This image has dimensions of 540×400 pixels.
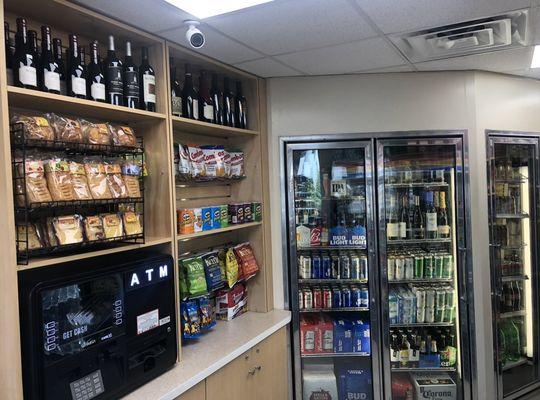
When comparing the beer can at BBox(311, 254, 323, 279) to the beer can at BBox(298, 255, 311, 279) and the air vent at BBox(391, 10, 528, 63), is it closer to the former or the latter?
the beer can at BBox(298, 255, 311, 279)

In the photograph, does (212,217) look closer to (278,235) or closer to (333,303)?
(278,235)

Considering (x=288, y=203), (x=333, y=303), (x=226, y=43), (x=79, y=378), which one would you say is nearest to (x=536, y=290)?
(x=333, y=303)

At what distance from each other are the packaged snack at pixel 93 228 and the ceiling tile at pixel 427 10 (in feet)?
4.83

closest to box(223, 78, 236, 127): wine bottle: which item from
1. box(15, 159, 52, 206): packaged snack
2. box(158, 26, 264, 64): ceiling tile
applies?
box(158, 26, 264, 64): ceiling tile

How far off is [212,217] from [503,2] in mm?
1874

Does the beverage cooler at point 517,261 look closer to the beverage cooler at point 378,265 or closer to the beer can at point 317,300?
the beverage cooler at point 378,265

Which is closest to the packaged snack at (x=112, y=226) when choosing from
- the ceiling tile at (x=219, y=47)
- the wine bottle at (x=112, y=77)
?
the wine bottle at (x=112, y=77)

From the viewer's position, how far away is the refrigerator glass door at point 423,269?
10.1ft

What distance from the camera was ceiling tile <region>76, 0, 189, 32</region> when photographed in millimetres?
1754

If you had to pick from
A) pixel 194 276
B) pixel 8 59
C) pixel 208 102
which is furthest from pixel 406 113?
pixel 8 59

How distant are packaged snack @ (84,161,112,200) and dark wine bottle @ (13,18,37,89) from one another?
370 millimetres

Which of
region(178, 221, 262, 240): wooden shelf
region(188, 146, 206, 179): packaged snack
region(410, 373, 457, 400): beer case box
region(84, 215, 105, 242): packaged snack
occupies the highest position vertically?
region(188, 146, 206, 179): packaged snack

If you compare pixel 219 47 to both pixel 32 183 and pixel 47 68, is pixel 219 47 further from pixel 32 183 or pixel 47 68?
pixel 32 183

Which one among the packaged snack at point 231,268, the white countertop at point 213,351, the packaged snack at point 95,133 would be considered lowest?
the white countertop at point 213,351
